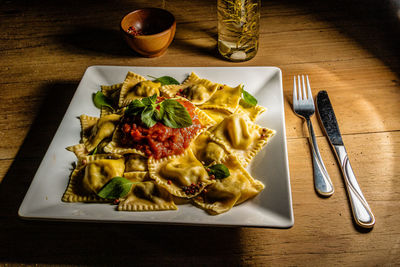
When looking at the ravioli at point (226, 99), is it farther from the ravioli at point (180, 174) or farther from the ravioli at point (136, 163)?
the ravioli at point (136, 163)

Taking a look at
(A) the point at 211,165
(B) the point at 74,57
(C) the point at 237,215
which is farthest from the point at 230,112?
(B) the point at 74,57

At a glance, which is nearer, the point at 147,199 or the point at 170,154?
the point at 147,199

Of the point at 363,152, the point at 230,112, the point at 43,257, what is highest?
the point at 230,112

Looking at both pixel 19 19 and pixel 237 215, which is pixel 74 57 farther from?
pixel 237 215

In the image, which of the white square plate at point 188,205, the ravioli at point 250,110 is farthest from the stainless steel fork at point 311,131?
the ravioli at point 250,110

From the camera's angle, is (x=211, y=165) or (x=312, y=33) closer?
(x=211, y=165)

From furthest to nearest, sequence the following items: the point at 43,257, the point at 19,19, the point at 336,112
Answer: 1. the point at 19,19
2. the point at 336,112
3. the point at 43,257

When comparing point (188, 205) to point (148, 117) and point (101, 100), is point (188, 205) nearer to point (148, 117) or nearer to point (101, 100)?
point (148, 117)

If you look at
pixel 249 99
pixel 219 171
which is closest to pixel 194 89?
pixel 249 99
